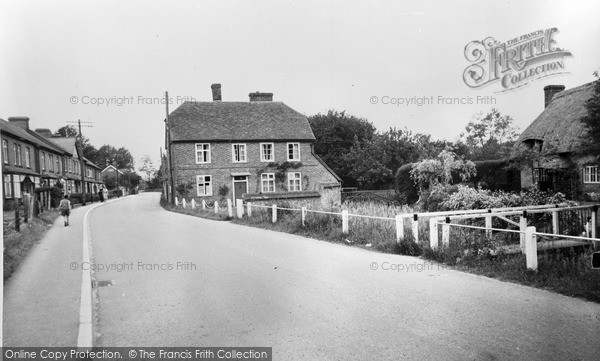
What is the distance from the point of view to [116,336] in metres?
4.42

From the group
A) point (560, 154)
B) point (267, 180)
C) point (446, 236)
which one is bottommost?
point (446, 236)

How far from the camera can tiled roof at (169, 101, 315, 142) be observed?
30061 mm

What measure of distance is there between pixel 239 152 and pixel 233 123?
9.74ft

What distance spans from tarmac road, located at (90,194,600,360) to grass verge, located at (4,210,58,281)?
151 cm

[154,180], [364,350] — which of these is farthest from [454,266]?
[154,180]

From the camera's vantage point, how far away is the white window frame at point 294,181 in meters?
33.6

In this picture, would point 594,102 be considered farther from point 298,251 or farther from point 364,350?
point 298,251

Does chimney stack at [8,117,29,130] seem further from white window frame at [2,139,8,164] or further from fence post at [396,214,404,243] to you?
fence post at [396,214,404,243]

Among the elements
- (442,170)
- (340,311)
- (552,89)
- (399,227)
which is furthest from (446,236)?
(442,170)

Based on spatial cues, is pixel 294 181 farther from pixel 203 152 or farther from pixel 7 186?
pixel 7 186

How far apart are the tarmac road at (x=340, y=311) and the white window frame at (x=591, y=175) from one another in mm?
2506

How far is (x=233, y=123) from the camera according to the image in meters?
30.3

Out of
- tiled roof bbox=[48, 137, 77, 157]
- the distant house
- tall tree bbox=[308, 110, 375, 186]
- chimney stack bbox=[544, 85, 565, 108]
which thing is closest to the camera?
tiled roof bbox=[48, 137, 77, 157]

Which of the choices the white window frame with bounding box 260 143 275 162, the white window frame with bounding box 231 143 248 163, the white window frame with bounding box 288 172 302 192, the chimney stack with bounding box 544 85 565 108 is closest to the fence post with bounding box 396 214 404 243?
the chimney stack with bounding box 544 85 565 108
